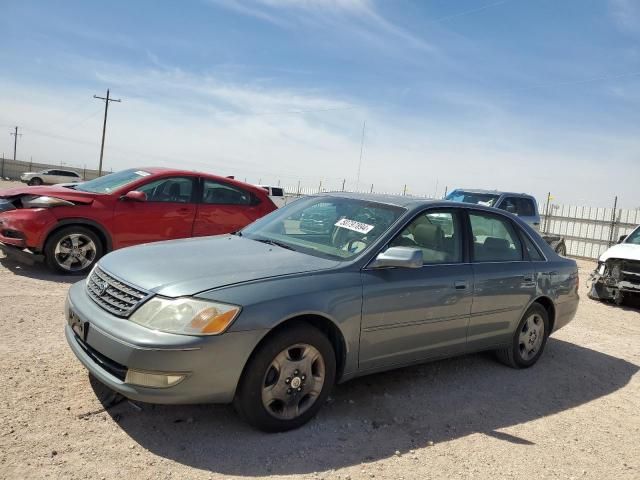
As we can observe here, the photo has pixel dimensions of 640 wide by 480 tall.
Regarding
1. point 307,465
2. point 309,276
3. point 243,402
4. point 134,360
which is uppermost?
point 309,276

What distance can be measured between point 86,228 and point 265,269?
469 cm

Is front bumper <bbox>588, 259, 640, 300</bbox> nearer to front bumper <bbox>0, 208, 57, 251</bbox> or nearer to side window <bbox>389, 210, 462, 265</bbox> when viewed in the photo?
side window <bbox>389, 210, 462, 265</bbox>

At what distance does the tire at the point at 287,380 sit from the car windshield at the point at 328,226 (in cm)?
74

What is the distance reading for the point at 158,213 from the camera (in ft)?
25.4

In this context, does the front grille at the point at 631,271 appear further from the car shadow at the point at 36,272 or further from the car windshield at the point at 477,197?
the car shadow at the point at 36,272

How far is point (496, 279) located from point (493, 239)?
485mm

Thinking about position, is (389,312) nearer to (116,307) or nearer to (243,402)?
(243,402)

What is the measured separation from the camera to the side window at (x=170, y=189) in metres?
7.76

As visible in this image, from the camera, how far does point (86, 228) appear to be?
722cm

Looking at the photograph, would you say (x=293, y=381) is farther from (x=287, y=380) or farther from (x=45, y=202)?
(x=45, y=202)

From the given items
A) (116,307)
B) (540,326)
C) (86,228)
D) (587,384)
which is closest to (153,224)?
(86,228)

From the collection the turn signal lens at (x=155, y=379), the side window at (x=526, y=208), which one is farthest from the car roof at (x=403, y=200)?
the side window at (x=526, y=208)

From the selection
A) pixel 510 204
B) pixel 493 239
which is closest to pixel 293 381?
pixel 493 239

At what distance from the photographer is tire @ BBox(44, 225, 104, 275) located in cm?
698
